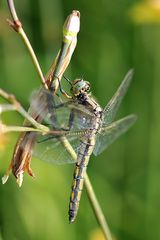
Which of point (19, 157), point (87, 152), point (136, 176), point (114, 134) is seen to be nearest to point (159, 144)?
point (136, 176)

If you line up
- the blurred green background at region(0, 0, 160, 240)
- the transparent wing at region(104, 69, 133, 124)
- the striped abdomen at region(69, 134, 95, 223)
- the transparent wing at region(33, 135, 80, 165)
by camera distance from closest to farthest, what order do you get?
the transparent wing at region(33, 135, 80, 165) → the striped abdomen at region(69, 134, 95, 223) → the transparent wing at region(104, 69, 133, 124) → the blurred green background at region(0, 0, 160, 240)

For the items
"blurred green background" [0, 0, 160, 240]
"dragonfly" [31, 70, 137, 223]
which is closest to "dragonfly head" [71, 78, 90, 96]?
"dragonfly" [31, 70, 137, 223]

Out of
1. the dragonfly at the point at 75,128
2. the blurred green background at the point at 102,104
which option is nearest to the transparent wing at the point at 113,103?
the dragonfly at the point at 75,128

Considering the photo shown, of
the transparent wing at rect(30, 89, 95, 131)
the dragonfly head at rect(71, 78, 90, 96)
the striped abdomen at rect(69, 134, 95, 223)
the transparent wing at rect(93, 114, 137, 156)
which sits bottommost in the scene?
the striped abdomen at rect(69, 134, 95, 223)

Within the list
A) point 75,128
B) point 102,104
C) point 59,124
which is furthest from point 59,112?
point 102,104

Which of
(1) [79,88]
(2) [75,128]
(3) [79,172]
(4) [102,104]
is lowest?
(3) [79,172]

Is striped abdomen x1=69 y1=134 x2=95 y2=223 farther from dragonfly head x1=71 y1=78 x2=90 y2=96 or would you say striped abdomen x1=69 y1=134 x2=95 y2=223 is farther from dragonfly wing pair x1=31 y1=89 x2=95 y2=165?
dragonfly head x1=71 y1=78 x2=90 y2=96

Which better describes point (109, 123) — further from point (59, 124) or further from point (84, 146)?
Result: point (59, 124)
